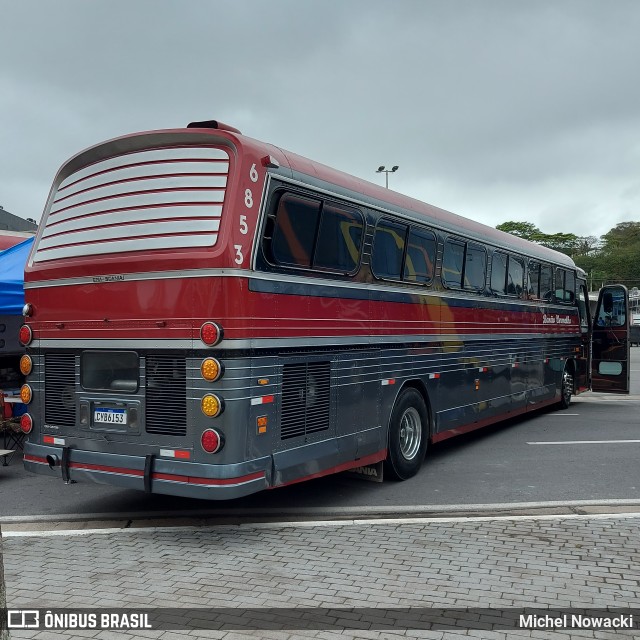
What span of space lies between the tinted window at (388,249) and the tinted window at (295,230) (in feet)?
3.81

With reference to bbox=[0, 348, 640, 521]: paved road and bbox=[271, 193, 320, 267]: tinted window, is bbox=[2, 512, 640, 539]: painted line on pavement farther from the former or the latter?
bbox=[271, 193, 320, 267]: tinted window

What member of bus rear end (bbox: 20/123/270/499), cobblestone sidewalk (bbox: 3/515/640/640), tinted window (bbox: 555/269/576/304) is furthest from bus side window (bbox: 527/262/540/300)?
bus rear end (bbox: 20/123/270/499)

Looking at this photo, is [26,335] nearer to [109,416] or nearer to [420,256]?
[109,416]

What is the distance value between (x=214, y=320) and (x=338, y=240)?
1864 mm

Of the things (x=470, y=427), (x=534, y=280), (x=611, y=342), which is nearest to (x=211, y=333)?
(x=470, y=427)

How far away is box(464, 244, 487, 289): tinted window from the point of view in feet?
32.4

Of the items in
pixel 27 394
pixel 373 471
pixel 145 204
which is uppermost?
pixel 145 204

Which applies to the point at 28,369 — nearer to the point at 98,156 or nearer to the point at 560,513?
the point at 98,156

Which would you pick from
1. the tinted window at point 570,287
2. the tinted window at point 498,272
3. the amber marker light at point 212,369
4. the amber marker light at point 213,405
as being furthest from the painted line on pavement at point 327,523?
the tinted window at point 570,287

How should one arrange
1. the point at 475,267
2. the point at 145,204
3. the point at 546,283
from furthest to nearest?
1. the point at 546,283
2. the point at 475,267
3. the point at 145,204

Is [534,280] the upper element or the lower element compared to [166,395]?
upper

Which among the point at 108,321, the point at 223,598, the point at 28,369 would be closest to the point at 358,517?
the point at 223,598

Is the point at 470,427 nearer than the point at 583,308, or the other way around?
the point at 470,427

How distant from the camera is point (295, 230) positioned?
20.9 feet
